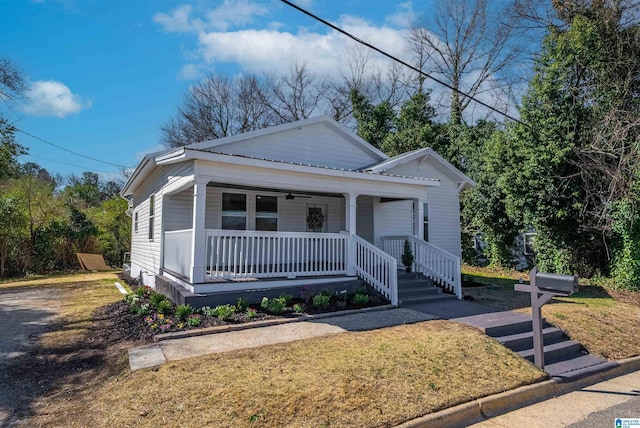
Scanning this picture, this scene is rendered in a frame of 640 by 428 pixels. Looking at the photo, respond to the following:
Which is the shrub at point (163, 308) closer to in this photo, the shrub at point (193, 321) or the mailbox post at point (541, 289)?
the shrub at point (193, 321)

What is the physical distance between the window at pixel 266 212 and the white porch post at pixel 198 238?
3.63 meters

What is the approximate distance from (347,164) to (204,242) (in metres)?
6.39

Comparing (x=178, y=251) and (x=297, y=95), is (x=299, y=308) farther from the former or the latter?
(x=297, y=95)

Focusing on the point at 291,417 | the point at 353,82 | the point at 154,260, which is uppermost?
the point at 353,82

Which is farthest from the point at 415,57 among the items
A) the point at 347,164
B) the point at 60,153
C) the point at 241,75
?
the point at 60,153

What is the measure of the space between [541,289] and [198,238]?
20.2ft

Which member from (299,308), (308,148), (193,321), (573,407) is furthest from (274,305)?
(308,148)

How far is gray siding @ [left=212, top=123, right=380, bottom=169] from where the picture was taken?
10828 millimetres

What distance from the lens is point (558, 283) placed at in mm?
5160

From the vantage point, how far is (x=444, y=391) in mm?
4535

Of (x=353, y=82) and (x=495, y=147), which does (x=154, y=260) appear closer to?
(x=495, y=147)

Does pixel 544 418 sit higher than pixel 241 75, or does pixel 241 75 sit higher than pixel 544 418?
pixel 241 75

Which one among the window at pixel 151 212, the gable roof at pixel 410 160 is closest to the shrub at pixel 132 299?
A: the window at pixel 151 212

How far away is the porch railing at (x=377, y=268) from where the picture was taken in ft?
28.7
